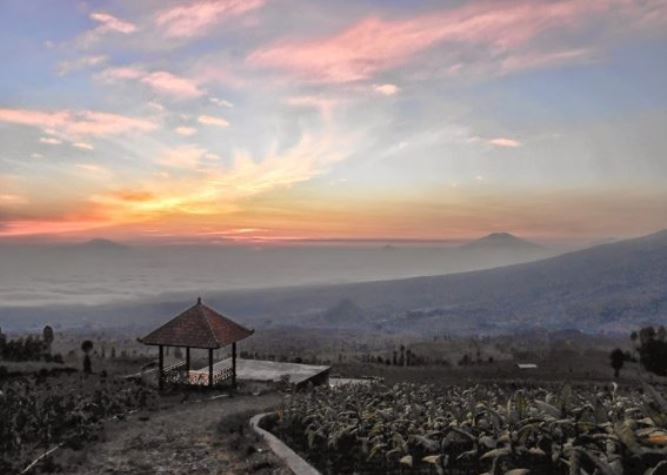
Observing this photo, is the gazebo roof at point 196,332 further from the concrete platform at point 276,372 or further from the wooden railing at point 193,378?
the concrete platform at point 276,372

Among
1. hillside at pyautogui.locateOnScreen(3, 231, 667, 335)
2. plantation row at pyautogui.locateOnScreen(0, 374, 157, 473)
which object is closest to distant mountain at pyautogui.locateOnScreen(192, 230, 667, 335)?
hillside at pyautogui.locateOnScreen(3, 231, 667, 335)

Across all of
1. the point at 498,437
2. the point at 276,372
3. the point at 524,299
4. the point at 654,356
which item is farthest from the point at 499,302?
the point at 498,437

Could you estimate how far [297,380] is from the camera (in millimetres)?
26562

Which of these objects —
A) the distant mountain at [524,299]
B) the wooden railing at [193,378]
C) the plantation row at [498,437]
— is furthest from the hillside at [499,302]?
the plantation row at [498,437]

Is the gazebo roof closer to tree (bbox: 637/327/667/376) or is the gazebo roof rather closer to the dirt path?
the dirt path

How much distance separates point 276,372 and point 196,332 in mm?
6596

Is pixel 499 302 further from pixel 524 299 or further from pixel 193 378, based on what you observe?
pixel 193 378

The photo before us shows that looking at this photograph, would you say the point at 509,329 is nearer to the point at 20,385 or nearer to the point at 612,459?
the point at 20,385

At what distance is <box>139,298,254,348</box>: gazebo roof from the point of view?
24.3 m

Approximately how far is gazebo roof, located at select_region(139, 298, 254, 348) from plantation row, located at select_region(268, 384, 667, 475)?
10953 mm

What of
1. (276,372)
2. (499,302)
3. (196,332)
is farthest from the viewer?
(499,302)

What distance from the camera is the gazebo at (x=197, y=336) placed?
24297 mm

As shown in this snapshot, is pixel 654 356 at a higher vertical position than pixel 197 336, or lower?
lower

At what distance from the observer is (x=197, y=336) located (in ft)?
80.2
